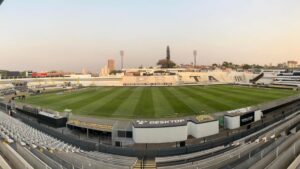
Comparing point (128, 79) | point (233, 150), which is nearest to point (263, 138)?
point (233, 150)

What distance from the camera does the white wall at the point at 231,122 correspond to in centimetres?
2056

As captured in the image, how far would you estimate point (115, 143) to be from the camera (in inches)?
693

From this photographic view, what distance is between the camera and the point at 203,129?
59.9 feet

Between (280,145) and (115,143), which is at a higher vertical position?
(280,145)

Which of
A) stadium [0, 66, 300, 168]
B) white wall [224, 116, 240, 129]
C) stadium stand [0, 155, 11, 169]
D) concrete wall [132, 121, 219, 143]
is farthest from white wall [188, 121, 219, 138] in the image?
stadium stand [0, 155, 11, 169]

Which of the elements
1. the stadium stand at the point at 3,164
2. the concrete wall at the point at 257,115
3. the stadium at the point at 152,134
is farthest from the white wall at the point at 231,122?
the stadium stand at the point at 3,164

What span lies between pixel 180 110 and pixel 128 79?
1976 inches

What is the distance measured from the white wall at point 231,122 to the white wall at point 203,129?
216 centimetres

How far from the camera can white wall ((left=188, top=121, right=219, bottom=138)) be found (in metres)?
18.1

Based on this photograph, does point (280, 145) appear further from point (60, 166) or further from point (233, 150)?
point (60, 166)

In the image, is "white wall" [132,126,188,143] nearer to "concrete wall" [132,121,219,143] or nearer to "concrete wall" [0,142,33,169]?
"concrete wall" [132,121,219,143]

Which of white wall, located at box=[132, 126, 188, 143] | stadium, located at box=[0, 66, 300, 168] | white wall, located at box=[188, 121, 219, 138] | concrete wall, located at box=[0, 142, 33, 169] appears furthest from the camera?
white wall, located at box=[188, 121, 219, 138]

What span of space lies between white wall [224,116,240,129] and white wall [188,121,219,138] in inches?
85.0

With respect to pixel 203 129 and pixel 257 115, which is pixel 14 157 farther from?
pixel 257 115
